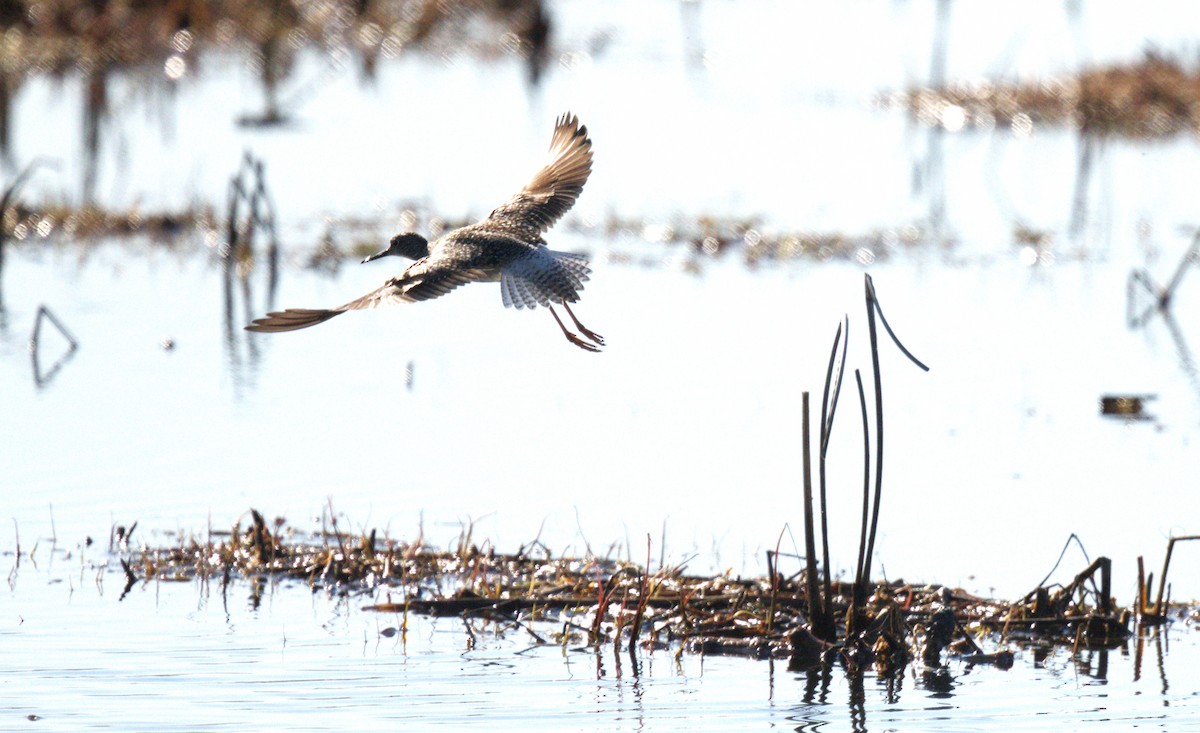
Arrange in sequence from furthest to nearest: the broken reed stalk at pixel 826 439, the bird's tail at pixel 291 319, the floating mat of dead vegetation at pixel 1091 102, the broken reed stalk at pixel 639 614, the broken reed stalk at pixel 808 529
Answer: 1. the floating mat of dead vegetation at pixel 1091 102
2. the broken reed stalk at pixel 639 614
3. the broken reed stalk at pixel 808 529
4. the broken reed stalk at pixel 826 439
5. the bird's tail at pixel 291 319

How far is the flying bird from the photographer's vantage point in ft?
21.7

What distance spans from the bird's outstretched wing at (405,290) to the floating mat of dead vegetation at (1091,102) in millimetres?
13486

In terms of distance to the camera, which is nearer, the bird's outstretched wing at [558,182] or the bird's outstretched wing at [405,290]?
the bird's outstretched wing at [405,290]

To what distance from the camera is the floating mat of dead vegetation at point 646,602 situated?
6.98m

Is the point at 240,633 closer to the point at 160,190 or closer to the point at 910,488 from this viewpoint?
the point at 910,488

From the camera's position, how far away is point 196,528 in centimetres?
848

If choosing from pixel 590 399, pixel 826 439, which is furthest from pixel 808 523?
pixel 590 399

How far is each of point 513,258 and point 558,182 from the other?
983mm

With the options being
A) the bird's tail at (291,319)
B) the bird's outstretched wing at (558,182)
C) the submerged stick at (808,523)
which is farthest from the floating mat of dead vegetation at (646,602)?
the bird's tail at (291,319)

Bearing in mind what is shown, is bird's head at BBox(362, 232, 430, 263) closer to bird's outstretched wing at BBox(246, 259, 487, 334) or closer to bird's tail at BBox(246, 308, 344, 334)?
bird's outstretched wing at BBox(246, 259, 487, 334)

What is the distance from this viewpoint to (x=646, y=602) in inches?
277

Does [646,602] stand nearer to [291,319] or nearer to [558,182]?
[291,319]

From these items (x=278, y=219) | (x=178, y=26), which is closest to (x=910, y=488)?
(x=278, y=219)

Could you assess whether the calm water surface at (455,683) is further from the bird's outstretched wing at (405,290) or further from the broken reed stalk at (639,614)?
the bird's outstretched wing at (405,290)
